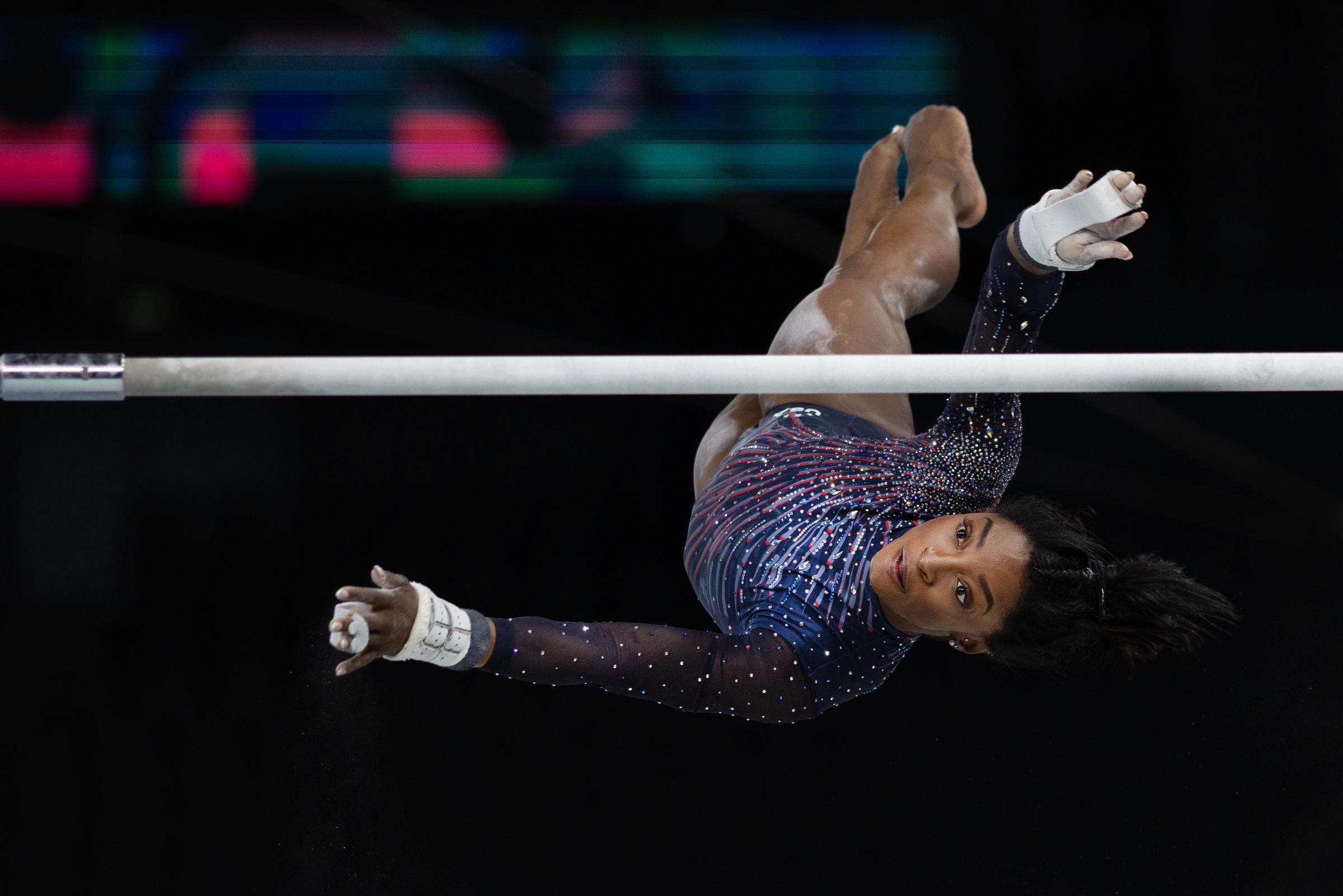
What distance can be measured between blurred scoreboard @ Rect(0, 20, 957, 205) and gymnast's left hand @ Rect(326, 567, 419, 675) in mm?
1221

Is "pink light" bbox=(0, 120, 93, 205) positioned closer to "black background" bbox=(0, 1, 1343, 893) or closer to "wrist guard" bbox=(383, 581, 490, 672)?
"black background" bbox=(0, 1, 1343, 893)

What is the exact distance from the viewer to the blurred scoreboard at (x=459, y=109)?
88.0 inches

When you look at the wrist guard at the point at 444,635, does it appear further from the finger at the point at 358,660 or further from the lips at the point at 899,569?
the lips at the point at 899,569

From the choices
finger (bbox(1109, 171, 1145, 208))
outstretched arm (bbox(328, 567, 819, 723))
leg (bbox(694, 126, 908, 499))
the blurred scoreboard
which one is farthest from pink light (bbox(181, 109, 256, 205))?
finger (bbox(1109, 171, 1145, 208))

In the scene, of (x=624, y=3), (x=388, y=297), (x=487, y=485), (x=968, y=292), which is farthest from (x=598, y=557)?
(x=624, y=3)

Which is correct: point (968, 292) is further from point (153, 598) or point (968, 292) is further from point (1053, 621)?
point (153, 598)

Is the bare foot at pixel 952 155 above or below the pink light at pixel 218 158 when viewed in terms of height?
below

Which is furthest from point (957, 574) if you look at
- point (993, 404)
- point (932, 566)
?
point (993, 404)

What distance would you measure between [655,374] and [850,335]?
0.46m

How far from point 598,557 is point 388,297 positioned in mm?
560

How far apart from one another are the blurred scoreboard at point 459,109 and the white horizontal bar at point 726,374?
3.59 feet

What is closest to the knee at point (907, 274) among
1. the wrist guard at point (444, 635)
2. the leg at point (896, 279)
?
the leg at point (896, 279)

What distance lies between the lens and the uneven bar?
3.82 ft

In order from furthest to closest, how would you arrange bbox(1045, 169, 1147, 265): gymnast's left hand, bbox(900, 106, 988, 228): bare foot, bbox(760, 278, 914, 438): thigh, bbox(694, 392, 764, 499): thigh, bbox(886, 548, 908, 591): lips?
1. bbox(900, 106, 988, 228): bare foot
2. bbox(694, 392, 764, 499): thigh
3. bbox(760, 278, 914, 438): thigh
4. bbox(886, 548, 908, 591): lips
5. bbox(1045, 169, 1147, 265): gymnast's left hand
